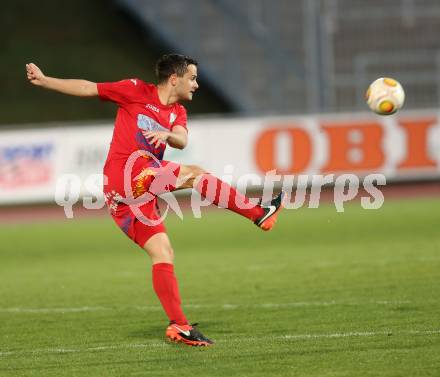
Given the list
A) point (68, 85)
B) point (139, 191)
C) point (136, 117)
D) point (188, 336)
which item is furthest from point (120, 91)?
point (188, 336)

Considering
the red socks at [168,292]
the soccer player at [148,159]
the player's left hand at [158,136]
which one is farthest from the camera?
the soccer player at [148,159]

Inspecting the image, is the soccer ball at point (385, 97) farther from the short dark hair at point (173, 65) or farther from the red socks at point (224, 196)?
the short dark hair at point (173, 65)

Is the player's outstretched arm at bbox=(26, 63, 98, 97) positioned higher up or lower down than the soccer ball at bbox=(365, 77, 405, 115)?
lower down

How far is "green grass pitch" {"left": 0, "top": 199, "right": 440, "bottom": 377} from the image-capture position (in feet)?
22.9

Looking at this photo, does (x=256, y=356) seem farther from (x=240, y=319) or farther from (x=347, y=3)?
(x=347, y=3)

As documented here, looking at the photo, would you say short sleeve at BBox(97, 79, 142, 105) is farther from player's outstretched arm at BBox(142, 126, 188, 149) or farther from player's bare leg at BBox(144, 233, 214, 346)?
player's bare leg at BBox(144, 233, 214, 346)

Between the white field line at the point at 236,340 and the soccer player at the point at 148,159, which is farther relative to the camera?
the soccer player at the point at 148,159

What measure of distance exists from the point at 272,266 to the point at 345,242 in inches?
101

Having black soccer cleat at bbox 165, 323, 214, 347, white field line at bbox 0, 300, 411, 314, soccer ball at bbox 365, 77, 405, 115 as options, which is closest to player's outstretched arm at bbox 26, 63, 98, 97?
black soccer cleat at bbox 165, 323, 214, 347

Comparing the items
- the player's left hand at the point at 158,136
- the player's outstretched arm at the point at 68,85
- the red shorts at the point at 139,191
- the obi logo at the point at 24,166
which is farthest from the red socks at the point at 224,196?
the obi logo at the point at 24,166

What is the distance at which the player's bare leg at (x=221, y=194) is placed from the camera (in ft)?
26.4

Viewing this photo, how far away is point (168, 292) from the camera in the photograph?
783cm

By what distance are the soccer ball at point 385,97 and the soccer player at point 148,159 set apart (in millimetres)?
1945

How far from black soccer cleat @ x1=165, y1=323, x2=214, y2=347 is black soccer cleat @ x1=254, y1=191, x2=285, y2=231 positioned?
3.67ft
